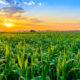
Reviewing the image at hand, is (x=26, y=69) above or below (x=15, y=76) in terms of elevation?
above

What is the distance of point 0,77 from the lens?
1709 mm

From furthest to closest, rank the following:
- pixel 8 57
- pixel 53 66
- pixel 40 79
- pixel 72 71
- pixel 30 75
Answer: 1. pixel 8 57
2. pixel 53 66
3. pixel 72 71
4. pixel 30 75
5. pixel 40 79

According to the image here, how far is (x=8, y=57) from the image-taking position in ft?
8.85

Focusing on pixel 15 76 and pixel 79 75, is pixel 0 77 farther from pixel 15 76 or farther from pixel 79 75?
pixel 79 75

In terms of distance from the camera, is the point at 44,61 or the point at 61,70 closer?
the point at 61,70

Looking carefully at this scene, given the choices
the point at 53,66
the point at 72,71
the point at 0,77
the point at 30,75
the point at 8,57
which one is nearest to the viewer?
the point at 0,77

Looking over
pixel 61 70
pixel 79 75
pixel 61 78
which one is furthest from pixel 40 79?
pixel 79 75

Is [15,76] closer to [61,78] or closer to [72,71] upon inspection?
[61,78]

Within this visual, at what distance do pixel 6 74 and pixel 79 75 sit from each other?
4.16ft

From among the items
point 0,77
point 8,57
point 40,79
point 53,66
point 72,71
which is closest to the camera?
point 40,79

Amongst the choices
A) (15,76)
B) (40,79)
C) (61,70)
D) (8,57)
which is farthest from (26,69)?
(8,57)

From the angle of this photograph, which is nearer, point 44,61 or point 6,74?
point 6,74

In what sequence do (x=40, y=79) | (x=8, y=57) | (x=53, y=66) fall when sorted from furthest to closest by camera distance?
(x=8, y=57) → (x=53, y=66) → (x=40, y=79)

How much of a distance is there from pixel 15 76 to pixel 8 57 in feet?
2.82
